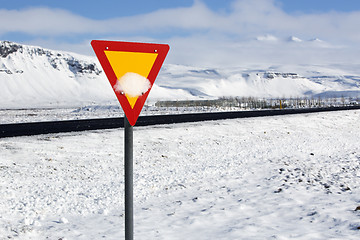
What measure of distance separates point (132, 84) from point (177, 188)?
638cm

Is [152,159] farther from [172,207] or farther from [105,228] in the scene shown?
[105,228]

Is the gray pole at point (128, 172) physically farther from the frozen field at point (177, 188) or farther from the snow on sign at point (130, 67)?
the frozen field at point (177, 188)

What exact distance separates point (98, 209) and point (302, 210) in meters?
4.28

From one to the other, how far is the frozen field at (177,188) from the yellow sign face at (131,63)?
3.57m

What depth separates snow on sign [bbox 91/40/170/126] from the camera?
343 cm

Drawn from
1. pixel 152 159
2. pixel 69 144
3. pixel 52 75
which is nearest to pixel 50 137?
pixel 69 144

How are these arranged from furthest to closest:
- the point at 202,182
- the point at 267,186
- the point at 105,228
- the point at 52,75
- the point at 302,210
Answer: the point at 52,75, the point at 202,182, the point at 267,186, the point at 302,210, the point at 105,228

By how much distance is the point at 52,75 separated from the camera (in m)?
177

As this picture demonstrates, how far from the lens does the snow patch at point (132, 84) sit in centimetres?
354

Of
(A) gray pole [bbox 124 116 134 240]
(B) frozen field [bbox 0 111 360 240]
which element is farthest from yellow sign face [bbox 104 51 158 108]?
(B) frozen field [bbox 0 111 360 240]

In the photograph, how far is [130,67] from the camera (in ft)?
11.6

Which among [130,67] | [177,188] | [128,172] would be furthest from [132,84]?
[177,188]

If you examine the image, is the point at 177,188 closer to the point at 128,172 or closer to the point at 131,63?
the point at 128,172

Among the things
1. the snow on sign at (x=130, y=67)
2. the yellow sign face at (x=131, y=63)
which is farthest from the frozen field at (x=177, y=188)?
the yellow sign face at (x=131, y=63)
